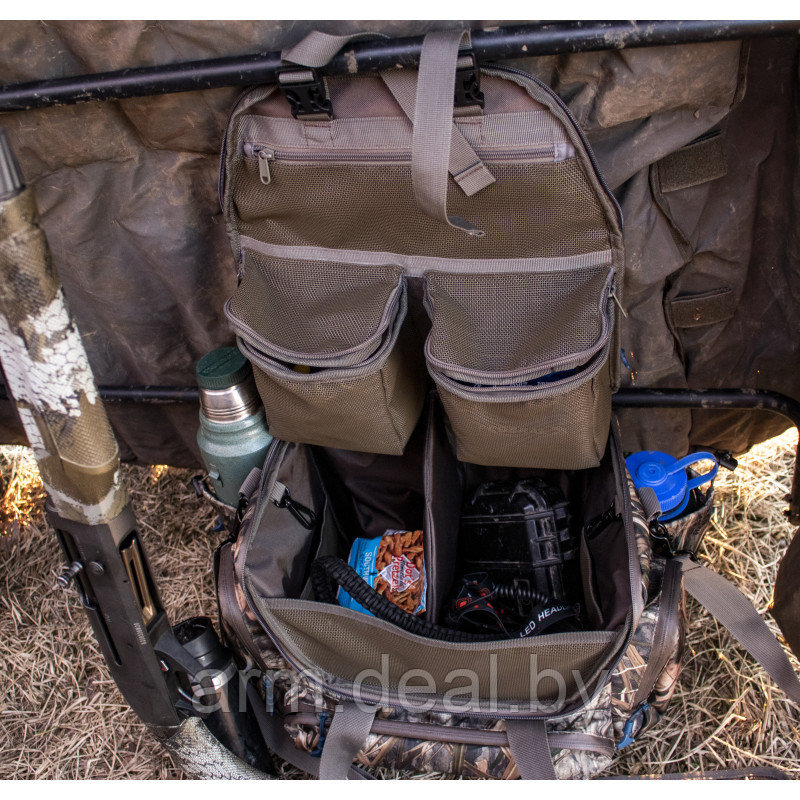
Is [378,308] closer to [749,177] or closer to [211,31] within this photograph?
[211,31]

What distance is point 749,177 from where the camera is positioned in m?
1.66

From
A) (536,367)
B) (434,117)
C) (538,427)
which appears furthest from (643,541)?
(434,117)

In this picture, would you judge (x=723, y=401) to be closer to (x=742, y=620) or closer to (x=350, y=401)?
(x=742, y=620)

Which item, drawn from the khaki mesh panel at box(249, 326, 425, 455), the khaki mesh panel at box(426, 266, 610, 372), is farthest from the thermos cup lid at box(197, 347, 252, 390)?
the khaki mesh panel at box(426, 266, 610, 372)

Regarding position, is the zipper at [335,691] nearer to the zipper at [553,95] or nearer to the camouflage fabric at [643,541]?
the camouflage fabric at [643,541]

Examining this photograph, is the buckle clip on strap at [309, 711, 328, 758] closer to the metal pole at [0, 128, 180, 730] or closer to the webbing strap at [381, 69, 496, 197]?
the metal pole at [0, 128, 180, 730]

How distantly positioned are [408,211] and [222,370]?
598 mm

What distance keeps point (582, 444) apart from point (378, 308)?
50 centimetres

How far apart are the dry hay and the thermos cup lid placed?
2.69 feet

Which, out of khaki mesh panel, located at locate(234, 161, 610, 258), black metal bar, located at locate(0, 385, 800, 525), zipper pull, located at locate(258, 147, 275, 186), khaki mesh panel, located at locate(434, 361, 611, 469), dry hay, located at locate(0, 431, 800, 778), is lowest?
A: dry hay, located at locate(0, 431, 800, 778)

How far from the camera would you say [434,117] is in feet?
4.27

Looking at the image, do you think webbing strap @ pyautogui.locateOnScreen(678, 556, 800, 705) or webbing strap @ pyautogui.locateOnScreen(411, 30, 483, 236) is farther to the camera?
webbing strap @ pyautogui.locateOnScreen(678, 556, 800, 705)

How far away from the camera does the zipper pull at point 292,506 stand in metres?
1.76

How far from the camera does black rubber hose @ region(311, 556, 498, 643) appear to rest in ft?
5.31
